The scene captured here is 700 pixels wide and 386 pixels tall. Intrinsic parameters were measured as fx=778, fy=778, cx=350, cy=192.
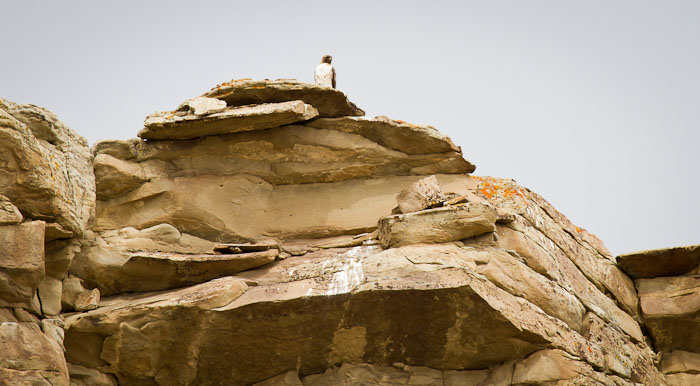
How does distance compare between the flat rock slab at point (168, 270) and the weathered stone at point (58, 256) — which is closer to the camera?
the weathered stone at point (58, 256)

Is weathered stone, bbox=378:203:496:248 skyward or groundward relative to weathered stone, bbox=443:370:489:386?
skyward

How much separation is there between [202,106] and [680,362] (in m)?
12.1

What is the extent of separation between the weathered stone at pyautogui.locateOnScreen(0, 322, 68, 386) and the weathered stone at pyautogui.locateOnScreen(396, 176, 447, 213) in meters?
7.21

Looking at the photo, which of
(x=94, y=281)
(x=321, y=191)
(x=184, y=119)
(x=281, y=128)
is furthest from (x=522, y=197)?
(x=94, y=281)

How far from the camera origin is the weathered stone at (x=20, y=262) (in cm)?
1203

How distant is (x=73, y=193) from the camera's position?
545 inches

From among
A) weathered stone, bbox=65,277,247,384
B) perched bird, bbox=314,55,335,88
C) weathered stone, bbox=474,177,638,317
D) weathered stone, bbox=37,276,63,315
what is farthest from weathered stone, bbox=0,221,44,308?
perched bird, bbox=314,55,335,88

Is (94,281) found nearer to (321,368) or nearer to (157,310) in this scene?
(157,310)

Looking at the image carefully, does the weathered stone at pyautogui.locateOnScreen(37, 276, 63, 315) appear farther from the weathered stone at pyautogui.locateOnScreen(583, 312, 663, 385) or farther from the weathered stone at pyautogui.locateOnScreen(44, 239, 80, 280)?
the weathered stone at pyautogui.locateOnScreen(583, 312, 663, 385)

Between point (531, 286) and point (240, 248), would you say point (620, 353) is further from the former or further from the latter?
point (240, 248)

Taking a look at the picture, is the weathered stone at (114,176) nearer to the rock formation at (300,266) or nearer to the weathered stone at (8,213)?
the rock formation at (300,266)

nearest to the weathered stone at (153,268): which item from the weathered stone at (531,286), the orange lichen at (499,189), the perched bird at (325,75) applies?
the weathered stone at (531,286)

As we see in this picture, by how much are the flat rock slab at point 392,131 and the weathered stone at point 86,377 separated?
23.1ft

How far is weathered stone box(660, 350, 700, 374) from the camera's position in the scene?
17.3 metres
